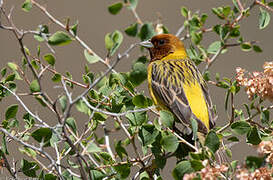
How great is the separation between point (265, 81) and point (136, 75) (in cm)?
81

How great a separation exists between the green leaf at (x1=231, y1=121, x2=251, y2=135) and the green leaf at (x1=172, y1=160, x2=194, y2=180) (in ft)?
1.43

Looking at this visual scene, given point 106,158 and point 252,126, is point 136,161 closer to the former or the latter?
point 106,158

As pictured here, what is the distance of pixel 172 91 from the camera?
3547 millimetres

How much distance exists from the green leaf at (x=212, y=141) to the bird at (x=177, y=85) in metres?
0.77

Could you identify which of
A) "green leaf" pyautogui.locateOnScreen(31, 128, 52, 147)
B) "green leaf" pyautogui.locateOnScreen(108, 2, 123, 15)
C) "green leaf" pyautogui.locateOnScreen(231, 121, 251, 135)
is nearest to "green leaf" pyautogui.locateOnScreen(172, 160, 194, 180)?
"green leaf" pyautogui.locateOnScreen(231, 121, 251, 135)

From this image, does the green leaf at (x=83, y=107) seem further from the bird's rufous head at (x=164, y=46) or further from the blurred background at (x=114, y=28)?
the blurred background at (x=114, y=28)

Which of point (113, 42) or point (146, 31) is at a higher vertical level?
point (113, 42)

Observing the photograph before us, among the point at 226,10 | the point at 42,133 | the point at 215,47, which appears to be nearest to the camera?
the point at 42,133

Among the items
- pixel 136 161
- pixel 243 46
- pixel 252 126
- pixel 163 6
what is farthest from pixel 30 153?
pixel 163 6

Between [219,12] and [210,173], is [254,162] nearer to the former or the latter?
[210,173]

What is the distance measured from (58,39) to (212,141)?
3.38 ft

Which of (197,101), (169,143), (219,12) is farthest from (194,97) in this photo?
(169,143)

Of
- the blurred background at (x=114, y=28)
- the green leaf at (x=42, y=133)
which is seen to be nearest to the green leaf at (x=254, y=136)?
the green leaf at (x=42, y=133)

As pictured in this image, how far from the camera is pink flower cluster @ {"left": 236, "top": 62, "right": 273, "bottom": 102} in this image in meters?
2.41
